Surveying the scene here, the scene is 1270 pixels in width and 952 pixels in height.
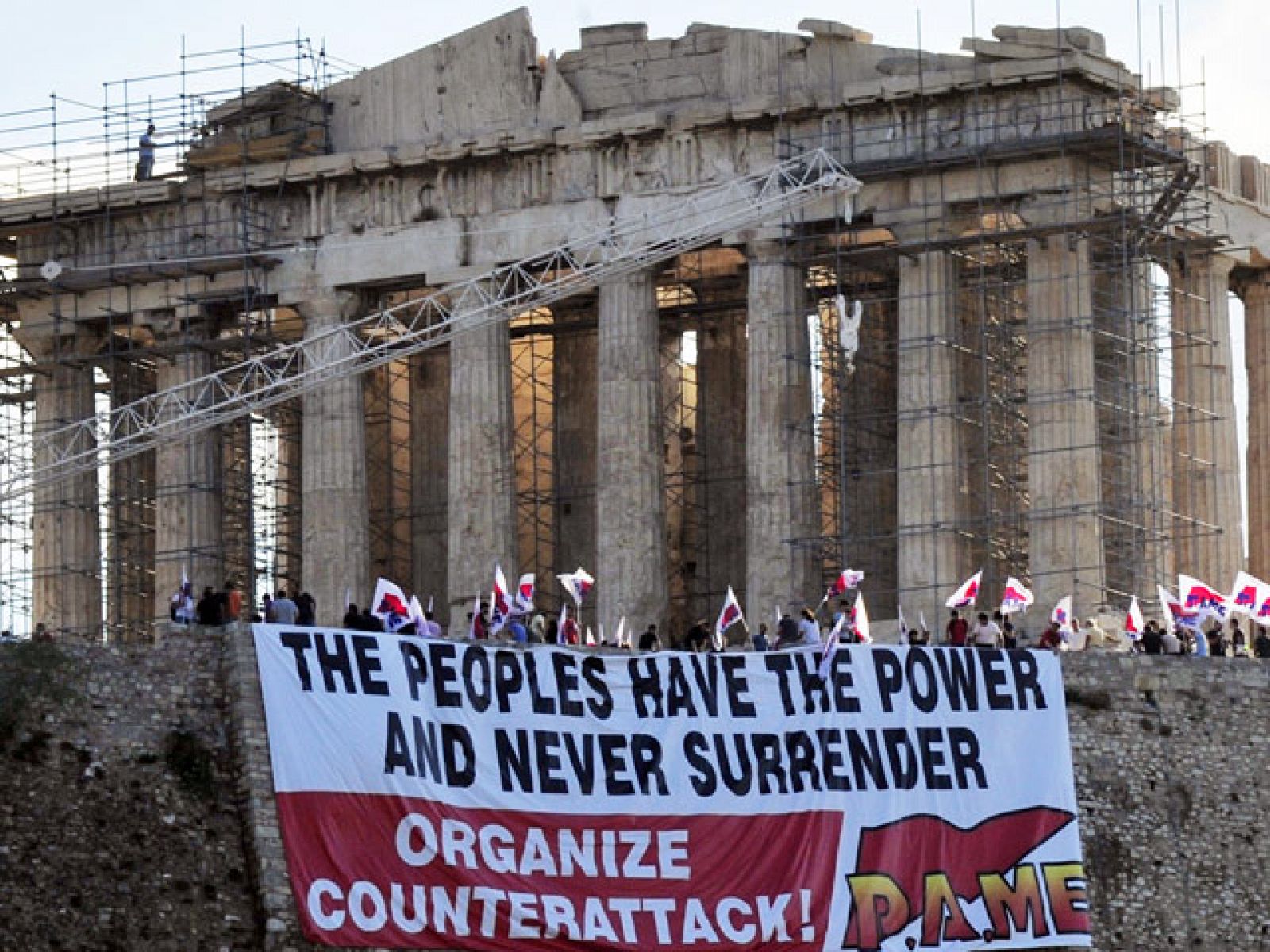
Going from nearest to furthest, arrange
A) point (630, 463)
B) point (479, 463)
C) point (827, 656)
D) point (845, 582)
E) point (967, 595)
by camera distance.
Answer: point (827, 656), point (845, 582), point (967, 595), point (630, 463), point (479, 463)

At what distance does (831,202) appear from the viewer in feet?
343

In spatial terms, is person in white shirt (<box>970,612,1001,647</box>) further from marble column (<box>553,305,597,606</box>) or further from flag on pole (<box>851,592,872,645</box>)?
marble column (<box>553,305,597,606</box>)

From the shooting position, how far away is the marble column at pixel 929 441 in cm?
10231

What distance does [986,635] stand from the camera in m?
90.4

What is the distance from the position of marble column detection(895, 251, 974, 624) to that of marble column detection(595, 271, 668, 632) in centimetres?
549

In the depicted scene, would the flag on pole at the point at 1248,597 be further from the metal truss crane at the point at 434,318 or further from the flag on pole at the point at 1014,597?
the metal truss crane at the point at 434,318

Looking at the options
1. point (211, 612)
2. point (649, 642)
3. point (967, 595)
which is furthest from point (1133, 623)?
point (211, 612)

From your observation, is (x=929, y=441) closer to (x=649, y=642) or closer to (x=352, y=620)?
(x=649, y=642)

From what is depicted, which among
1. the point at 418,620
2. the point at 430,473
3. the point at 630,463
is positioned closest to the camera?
the point at 418,620

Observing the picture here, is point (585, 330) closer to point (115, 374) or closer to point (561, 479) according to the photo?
point (561, 479)

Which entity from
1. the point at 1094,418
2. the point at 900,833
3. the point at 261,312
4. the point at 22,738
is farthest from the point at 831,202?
the point at 22,738

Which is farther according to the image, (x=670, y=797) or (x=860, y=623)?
(x=860, y=623)

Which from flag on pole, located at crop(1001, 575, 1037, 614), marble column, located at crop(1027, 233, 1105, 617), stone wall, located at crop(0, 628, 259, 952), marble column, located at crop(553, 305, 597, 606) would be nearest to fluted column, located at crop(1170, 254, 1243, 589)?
marble column, located at crop(1027, 233, 1105, 617)

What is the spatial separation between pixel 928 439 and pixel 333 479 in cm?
1402
